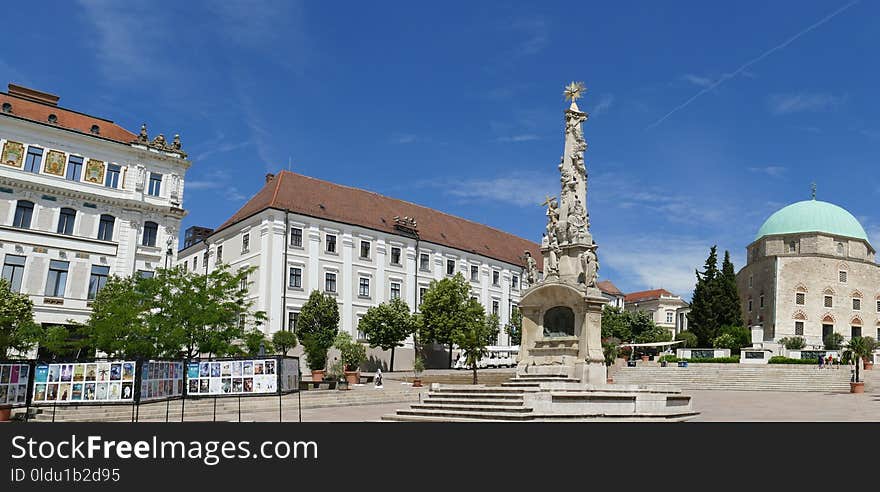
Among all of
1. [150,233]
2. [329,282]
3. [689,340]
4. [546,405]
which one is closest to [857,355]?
[689,340]

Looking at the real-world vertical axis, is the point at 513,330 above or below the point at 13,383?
above

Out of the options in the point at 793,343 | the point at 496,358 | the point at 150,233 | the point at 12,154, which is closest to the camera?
the point at 12,154

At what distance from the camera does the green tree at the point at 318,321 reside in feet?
172

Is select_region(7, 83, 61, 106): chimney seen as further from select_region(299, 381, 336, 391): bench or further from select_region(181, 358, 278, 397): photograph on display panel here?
select_region(181, 358, 278, 397): photograph on display panel

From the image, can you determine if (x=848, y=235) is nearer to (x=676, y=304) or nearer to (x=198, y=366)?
(x=676, y=304)

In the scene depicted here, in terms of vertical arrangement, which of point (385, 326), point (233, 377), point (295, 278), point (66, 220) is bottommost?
point (233, 377)

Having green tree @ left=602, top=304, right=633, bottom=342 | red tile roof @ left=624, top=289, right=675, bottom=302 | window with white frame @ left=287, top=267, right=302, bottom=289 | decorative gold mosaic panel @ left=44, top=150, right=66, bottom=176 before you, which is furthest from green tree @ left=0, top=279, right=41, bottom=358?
red tile roof @ left=624, top=289, right=675, bottom=302

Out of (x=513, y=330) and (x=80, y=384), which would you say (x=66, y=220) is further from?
(x=513, y=330)

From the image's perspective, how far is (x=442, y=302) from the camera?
5725cm

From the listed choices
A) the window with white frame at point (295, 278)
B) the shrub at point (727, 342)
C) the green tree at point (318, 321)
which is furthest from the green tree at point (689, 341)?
the window with white frame at point (295, 278)

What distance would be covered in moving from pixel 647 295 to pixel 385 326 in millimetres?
87382

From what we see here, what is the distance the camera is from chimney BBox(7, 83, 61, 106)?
4434 centimetres

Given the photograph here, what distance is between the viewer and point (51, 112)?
44.2 m
